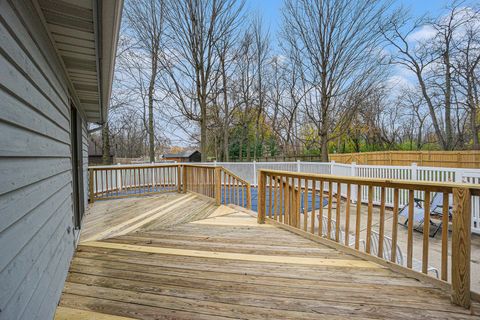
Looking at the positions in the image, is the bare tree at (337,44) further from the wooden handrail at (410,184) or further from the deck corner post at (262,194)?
the wooden handrail at (410,184)

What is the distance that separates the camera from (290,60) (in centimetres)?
1226

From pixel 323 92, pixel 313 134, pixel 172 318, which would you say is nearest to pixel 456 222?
pixel 172 318

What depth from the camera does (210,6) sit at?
1022 cm

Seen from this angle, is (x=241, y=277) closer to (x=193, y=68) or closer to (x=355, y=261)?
(x=355, y=261)

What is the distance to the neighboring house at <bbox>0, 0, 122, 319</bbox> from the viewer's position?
109cm

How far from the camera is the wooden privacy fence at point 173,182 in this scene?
5.49 meters

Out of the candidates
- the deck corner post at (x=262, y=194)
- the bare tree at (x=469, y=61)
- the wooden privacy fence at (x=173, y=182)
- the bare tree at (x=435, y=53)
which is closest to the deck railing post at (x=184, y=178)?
the wooden privacy fence at (x=173, y=182)

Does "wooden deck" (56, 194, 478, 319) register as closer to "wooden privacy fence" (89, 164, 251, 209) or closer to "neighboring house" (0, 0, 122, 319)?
"neighboring house" (0, 0, 122, 319)

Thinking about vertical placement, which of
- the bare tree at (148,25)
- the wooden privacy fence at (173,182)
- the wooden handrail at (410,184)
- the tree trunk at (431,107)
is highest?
the bare tree at (148,25)

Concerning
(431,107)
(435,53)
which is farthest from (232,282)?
(431,107)

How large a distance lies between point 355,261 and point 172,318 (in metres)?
1.81

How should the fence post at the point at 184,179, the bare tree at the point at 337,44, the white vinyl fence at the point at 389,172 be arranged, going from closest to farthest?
the white vinyl fence at the point at 389,172 → the fence post at the point at 184,179 → the bare tree at the point at 337,44

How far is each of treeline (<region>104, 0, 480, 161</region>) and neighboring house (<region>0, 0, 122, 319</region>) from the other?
934 cm

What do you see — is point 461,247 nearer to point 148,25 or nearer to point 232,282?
point 232,282
